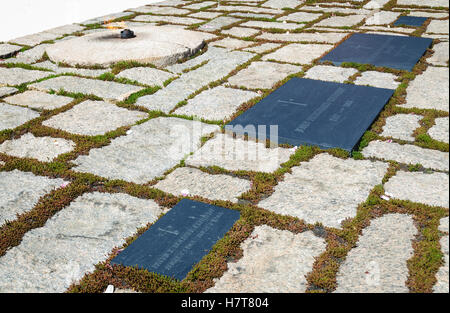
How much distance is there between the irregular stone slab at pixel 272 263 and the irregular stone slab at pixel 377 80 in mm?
3014

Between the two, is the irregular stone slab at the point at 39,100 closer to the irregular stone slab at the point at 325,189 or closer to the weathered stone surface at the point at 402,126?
the irregular stone slab at the point at 325,189

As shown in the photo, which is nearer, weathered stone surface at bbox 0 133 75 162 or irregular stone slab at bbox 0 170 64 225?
irregular stone slab at bbox 0 170 64 225

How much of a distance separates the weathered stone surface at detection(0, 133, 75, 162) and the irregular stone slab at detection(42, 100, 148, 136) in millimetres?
246

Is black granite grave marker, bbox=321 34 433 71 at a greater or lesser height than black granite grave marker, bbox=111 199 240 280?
greater

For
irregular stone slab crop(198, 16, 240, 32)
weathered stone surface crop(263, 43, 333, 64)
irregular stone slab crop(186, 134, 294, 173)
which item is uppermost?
irregular stone slab crop(198, 16, 240, 32)

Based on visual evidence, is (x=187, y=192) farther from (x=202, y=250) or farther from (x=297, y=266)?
(x=297, y=266)

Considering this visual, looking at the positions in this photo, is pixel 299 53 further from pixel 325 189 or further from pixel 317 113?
pixel 325 189

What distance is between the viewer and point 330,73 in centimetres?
577

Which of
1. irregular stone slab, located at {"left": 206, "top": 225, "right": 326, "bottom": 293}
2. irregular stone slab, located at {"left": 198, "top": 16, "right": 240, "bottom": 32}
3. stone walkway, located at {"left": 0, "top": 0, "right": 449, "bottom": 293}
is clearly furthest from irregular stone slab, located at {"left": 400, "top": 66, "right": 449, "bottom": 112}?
irregular stone slab, located at {"left": 198, "top": 16, "right": 240, "bottom": 32}

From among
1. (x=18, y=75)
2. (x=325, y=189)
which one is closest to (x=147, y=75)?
(x=18, y=75)

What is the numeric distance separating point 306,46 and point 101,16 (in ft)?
16.1

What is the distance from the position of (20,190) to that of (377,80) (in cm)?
408

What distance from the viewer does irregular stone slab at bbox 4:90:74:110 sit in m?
5.07

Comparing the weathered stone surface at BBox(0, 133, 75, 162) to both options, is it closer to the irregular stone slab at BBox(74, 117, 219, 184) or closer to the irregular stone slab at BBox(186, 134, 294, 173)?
the irregular stone slab at BBox(74, 117, 219, 184)
